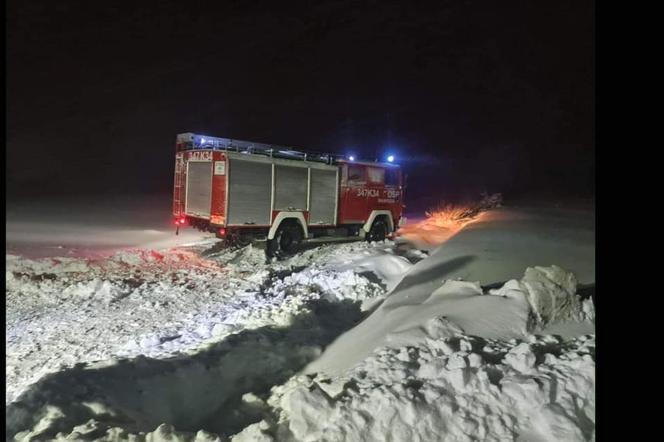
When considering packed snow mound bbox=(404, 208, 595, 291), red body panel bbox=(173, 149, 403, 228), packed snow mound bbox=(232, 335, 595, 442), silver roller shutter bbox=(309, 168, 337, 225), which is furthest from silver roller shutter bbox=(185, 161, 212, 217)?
packed snow mound bbox=(232, 335, 595, 442)

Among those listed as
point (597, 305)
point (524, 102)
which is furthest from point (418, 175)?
point (597, 305)

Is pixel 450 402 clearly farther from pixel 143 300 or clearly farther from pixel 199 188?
pixel 199 188

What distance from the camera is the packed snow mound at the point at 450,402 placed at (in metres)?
3.22

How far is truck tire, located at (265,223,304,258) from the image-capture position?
11.6m

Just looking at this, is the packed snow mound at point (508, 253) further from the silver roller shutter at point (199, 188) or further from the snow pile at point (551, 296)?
the silver roller shutter at point (199, 188)

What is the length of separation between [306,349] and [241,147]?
21.5ft

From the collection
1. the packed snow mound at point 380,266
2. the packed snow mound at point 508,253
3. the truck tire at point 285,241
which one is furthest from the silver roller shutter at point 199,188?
the packed snow mound at point 508,253

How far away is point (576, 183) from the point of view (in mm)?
36250

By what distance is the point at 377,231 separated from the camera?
14.3 meters

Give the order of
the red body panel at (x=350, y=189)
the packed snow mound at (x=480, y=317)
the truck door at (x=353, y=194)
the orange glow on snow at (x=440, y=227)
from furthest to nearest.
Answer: the orange glow on snow at (x=440, y=227), the truck door at (x=353, y=194), the red body panel at (x=350, y=189), the packed snow mound at (x=480, y=317)

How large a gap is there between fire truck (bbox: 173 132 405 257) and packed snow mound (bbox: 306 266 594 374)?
18.4 feet

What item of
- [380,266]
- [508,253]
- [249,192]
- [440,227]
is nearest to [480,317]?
[508,253]

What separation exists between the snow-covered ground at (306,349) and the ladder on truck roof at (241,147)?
271 cm

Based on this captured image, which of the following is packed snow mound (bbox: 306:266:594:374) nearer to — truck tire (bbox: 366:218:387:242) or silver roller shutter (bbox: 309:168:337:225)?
silver roller shutter (bbox: 309:168:337:225)
